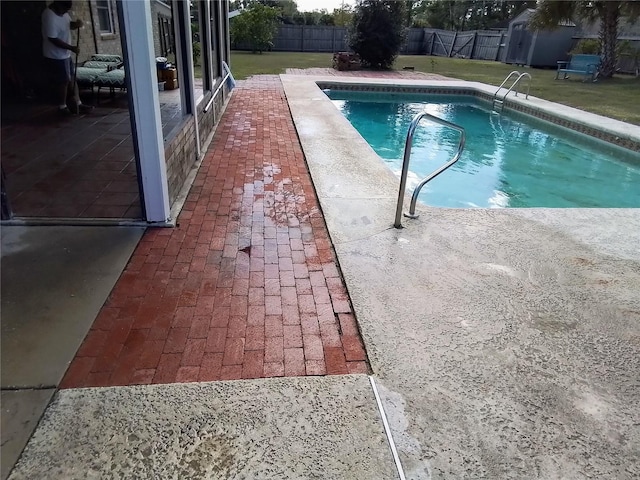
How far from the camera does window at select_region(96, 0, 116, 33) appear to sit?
810 centimetres

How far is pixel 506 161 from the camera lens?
7.47 m

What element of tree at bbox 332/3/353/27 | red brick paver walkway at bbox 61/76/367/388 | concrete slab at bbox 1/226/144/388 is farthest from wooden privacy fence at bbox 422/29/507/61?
concrete slab at bbox 1/226/144/388

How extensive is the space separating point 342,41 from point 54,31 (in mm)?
21382

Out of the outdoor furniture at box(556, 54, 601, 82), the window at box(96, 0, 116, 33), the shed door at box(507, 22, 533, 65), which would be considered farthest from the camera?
the shed door at box(507, 22, 533, 65)

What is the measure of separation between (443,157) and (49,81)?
6.56 metres

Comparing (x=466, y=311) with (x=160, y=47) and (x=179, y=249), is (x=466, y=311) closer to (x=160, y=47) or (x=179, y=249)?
(x=179, y=249)

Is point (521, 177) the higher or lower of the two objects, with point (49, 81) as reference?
lower

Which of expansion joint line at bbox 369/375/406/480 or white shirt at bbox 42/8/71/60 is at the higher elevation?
white shirt at bbox 42/8/71/60

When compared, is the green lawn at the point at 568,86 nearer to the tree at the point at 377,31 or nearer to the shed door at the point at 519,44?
the tree at the point at 377,31

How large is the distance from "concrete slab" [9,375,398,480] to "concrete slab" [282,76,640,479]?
8.0 inches

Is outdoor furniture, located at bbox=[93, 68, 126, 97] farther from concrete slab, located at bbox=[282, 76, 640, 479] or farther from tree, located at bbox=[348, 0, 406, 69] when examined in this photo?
tree, located at bbox=[348, 0, 406, 69]

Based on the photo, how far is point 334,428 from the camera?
1.71 m

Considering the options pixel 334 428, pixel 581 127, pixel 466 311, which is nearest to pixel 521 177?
pixel 581 127

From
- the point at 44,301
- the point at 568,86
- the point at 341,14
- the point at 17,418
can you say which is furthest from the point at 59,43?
the point at 341,14
